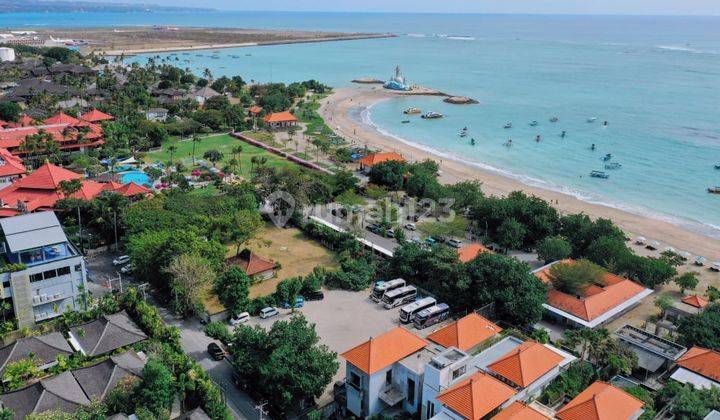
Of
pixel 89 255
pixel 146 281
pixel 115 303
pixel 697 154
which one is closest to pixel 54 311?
pixel 115 303

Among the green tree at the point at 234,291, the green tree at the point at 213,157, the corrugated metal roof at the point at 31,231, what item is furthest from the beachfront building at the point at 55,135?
the green tree at the point at 234,291

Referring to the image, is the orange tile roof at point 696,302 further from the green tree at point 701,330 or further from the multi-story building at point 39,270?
the multi-story building at point 39,270

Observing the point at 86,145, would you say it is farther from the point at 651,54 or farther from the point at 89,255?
the point at 651,54

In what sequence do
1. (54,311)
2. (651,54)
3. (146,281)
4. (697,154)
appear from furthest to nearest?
1. (651,54)
2. (697,154)
3. (146,281)
4. (54,311)

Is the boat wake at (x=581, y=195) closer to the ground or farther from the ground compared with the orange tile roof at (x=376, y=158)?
closer to the ground

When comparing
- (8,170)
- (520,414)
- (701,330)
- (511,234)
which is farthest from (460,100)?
(520,414)

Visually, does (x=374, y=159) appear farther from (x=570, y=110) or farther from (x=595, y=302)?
(x=570, y=110)

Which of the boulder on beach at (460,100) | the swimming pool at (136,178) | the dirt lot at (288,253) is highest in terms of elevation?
the boulder on beach at (460,100)
